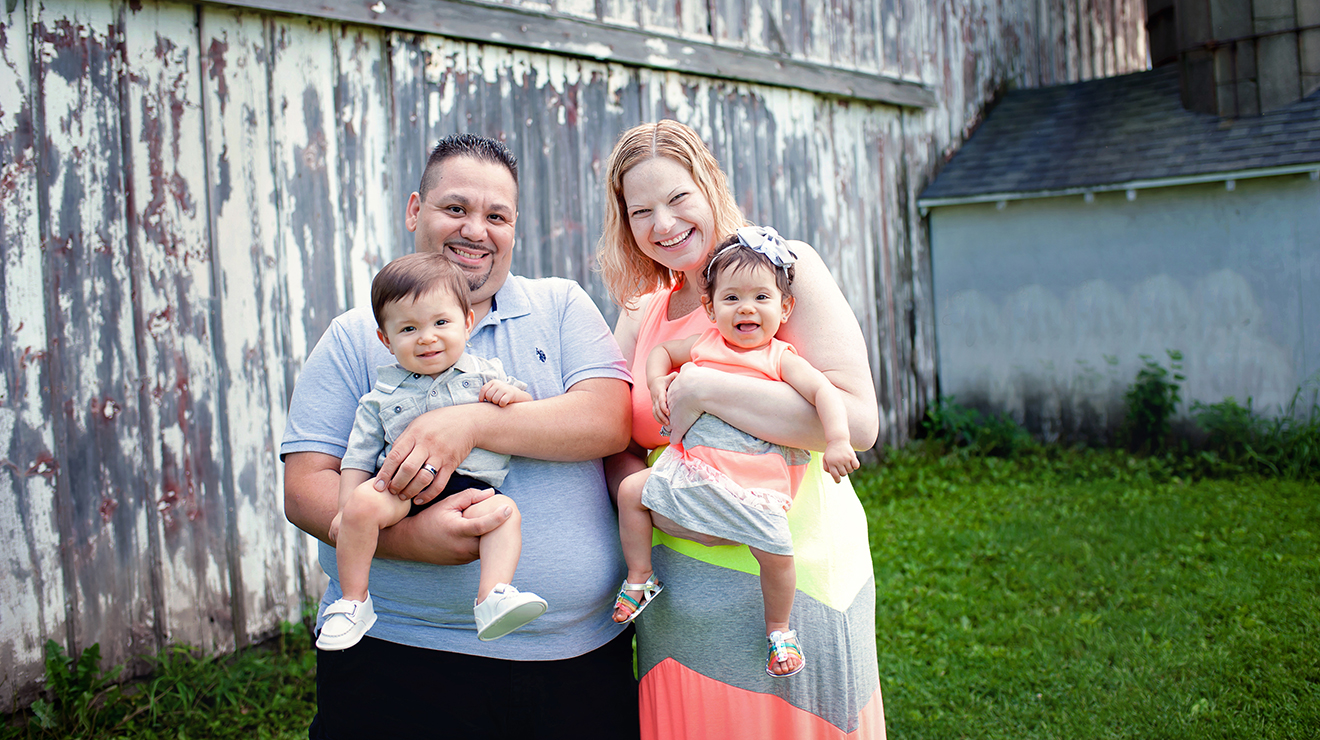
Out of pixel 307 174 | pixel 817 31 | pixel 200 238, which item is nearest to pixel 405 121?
pixel 307 174

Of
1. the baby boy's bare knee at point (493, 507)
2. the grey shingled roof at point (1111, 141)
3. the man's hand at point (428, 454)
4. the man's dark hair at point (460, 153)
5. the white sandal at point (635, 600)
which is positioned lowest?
the white sandal at point (635, 600)

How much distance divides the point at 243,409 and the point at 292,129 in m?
1.28

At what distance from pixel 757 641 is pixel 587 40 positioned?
159 inches

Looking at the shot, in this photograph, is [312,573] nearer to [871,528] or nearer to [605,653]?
[605,653]

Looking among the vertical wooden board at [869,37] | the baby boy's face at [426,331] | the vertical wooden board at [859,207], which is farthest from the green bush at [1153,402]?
the baby boy's face at [426,331]

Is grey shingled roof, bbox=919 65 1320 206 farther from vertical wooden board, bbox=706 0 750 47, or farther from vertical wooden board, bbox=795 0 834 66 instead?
vertical wooden board, bbox=706 0 750 47

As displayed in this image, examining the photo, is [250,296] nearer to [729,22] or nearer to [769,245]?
[769,245]

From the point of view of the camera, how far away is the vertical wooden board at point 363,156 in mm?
4078

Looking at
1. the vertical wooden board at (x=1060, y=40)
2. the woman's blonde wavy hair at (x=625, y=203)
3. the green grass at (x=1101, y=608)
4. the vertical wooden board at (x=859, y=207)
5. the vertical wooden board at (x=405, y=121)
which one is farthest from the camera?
the vertical wooden board at (x=1060, y=40)

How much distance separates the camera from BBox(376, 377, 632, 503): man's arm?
1.78 meters

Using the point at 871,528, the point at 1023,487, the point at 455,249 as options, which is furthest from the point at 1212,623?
the point at 455,249

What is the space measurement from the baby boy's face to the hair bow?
2.19 feet

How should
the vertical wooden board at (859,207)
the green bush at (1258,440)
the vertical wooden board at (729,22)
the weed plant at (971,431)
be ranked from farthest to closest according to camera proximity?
the weed plant at (971,431) → the vertical wooden board at (859,207) → the green bush at (1258,440) → the vertical wooden board at (729,22)

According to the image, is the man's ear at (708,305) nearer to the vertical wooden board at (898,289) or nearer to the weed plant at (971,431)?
the vertical wooden board at (898,289)
